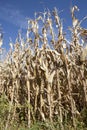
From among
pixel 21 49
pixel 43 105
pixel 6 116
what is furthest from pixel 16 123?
pixel 21 49

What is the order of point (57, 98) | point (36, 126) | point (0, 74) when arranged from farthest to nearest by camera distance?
point (0, 74) → point (57, 98) → point (36, 126)

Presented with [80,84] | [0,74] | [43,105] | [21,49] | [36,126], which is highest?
[21,49]

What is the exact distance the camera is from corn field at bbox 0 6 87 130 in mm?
5695

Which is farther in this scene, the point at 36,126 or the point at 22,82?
the point at 22,82

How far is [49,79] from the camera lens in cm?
580

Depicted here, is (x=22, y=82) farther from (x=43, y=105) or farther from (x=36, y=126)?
(x=36, y=126)

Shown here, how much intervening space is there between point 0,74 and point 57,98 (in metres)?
2.46

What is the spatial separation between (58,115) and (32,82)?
1.11 metres

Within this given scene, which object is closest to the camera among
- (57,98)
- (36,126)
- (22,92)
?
(36,126)

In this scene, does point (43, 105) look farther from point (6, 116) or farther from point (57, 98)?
point (6, 116)

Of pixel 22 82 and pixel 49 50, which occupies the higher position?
pixel 49 50

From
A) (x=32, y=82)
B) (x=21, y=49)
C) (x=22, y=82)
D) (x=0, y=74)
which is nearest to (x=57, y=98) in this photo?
(x=32, y=82)

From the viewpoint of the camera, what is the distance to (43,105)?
595cm

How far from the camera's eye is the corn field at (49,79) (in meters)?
5.70
